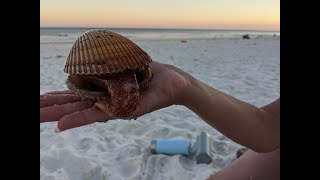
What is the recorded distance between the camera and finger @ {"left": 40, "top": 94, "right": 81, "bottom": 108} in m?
1.42

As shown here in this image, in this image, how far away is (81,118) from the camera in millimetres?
1201

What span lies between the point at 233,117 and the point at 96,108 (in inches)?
30.1

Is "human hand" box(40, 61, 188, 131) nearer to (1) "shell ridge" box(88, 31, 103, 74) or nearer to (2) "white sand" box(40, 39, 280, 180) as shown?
→ (1) "shell ridge" box(88, 31, 103, 74)

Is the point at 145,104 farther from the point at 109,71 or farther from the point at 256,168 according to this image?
the point at 256,168

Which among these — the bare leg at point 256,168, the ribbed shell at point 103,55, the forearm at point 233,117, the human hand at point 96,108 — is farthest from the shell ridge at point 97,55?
the bare leg at point 256,168

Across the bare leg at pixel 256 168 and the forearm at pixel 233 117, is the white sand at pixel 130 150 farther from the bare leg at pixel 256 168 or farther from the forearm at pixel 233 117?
the forearm at pixel 233 117

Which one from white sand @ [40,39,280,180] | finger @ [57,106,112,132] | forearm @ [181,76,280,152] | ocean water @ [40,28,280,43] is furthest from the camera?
ocean water @ [40,28,280,43]

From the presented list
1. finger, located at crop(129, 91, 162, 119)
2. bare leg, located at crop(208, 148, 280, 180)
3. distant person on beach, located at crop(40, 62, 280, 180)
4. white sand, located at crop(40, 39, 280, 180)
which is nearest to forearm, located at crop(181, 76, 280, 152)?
distant person on beach, located at crop(40, 62, 280, 180)

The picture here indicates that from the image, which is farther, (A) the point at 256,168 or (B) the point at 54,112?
(A) the point at 256,168

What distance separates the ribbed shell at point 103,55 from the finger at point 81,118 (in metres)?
0.19

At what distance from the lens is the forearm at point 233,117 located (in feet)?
5.63

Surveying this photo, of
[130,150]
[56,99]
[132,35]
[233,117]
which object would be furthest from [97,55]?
[132,35]
